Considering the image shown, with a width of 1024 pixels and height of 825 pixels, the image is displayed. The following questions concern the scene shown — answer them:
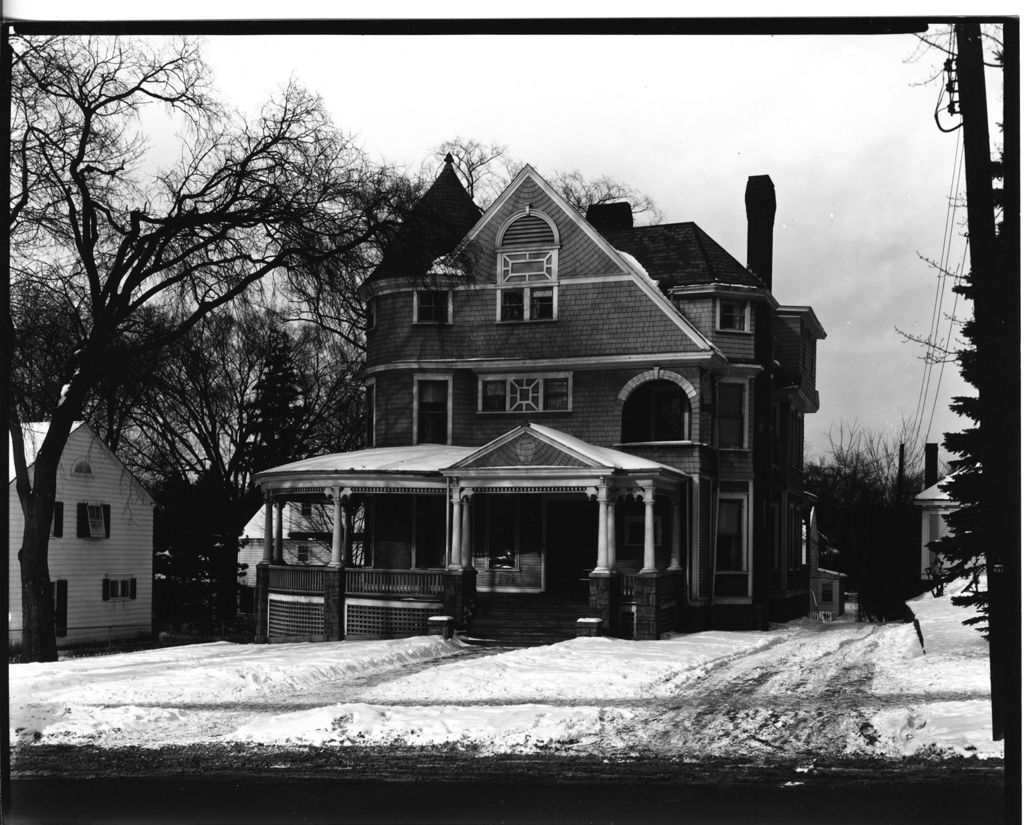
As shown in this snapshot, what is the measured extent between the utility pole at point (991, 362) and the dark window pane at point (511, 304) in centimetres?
507

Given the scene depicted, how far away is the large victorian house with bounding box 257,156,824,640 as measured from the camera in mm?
11977

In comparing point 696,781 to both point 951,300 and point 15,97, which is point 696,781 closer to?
point 951,300

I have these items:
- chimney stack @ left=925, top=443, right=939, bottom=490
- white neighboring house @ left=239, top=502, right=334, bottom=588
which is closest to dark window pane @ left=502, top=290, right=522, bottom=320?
white neighboring house @ left=239, top=502, right=334, bottom=588

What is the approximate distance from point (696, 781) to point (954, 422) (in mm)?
3101

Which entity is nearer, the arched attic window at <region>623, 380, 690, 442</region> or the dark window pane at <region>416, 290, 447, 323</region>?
the dark window pane at <region>416, 290, 447, 323</region>

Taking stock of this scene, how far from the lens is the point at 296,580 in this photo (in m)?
13.1

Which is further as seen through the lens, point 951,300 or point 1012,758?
point 951,300

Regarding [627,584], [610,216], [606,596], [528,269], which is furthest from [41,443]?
[627,584]

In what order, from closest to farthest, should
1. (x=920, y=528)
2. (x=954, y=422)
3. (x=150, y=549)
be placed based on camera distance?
(x=954, y=422), (x=920, y=528), (x=150, y=549)

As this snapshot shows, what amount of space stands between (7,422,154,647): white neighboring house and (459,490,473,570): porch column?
3778mm

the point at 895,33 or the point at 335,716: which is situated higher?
the point at 895,33

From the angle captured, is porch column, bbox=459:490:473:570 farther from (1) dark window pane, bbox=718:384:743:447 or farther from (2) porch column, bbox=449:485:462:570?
(1) dark window pane, bbox=718:384:743:447

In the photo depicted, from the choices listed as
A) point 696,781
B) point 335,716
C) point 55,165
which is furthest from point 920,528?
point 55,165

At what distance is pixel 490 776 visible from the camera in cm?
891
